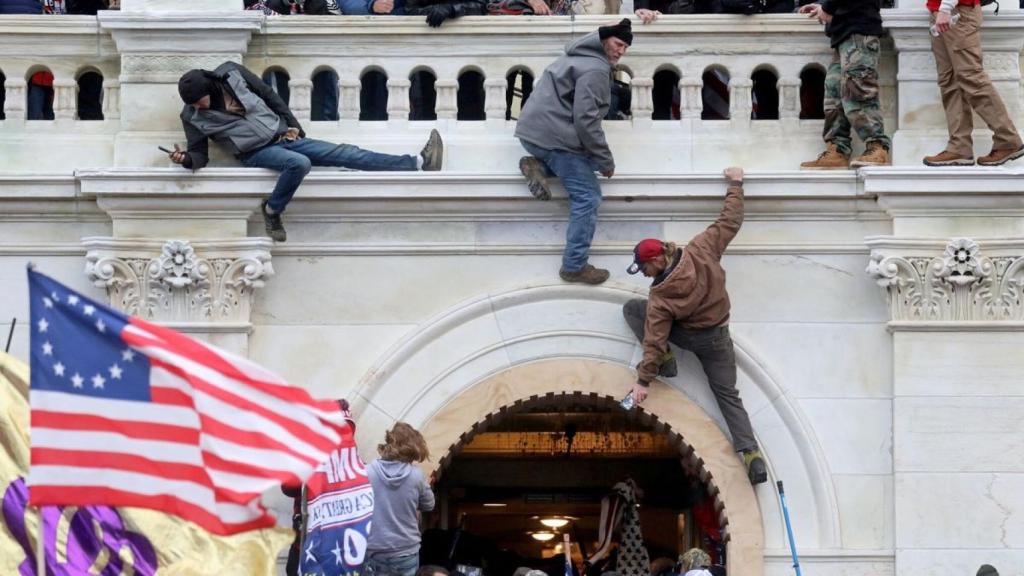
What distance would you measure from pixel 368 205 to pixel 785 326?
315 centimetres

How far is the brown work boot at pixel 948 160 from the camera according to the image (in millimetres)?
Answer: 21219

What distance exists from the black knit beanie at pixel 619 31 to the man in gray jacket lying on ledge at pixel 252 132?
1449 millimetres

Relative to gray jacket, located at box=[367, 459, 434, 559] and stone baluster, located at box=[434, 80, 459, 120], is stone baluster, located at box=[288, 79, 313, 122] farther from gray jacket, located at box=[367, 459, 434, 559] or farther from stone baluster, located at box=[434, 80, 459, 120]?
gray jacket, located at box=[367, 459, 434, 559]

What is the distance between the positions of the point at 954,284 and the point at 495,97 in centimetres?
363

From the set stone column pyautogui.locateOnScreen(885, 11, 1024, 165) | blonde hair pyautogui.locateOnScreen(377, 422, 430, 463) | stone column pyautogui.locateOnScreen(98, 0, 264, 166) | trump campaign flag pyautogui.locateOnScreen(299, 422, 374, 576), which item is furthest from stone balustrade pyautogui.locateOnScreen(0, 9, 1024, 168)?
trump campaign flag pyautogui.locateOnScreen(299, 422, 374, 576)

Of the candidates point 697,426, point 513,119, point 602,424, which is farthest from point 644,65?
point 602,424

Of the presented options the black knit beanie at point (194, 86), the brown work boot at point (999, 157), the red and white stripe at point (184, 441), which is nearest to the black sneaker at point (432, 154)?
the black knit beanie at point (194, 86)

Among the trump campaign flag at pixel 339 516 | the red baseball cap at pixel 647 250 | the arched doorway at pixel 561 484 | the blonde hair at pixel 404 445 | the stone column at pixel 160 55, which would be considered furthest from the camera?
the arched doorway at pixel 561 484

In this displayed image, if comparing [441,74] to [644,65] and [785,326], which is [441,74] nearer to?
[644,65]

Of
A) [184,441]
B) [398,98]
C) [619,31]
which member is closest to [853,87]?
[619,31]

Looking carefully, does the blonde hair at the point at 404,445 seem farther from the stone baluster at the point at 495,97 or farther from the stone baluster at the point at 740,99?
the stone baluster at the point at 740,99

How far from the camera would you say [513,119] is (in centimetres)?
2202

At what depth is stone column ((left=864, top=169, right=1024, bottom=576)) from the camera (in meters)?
21.0

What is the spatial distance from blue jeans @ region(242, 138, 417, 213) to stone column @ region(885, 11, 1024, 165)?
3609mm
